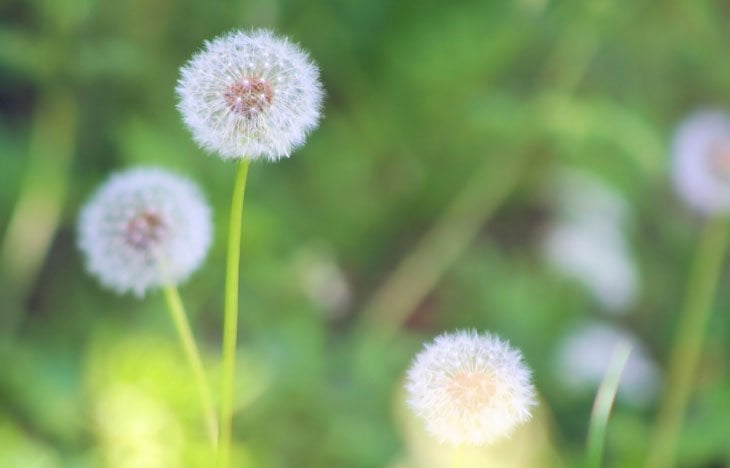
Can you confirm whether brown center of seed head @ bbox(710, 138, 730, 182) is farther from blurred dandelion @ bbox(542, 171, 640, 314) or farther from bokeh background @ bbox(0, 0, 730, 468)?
blurred dandelion @ bbox(542, 171, 640, 314)

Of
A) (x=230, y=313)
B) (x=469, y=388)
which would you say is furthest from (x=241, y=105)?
(x=469, y=388)

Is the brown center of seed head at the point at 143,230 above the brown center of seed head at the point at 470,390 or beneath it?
above

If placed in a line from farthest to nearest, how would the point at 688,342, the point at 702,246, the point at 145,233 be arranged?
the point at 702,246, the point at 688,342, the point at 145,233

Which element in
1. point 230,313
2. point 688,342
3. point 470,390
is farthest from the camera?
point 688,342

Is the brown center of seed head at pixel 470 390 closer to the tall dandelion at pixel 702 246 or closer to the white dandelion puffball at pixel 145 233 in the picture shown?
the white dandelion puffball at pixel 145 233

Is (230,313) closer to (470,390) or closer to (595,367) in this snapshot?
(470,390)

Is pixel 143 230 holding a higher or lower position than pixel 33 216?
lower

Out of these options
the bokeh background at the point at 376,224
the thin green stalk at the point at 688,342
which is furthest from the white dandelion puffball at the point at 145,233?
the thin green stalk at the point at 688,342
